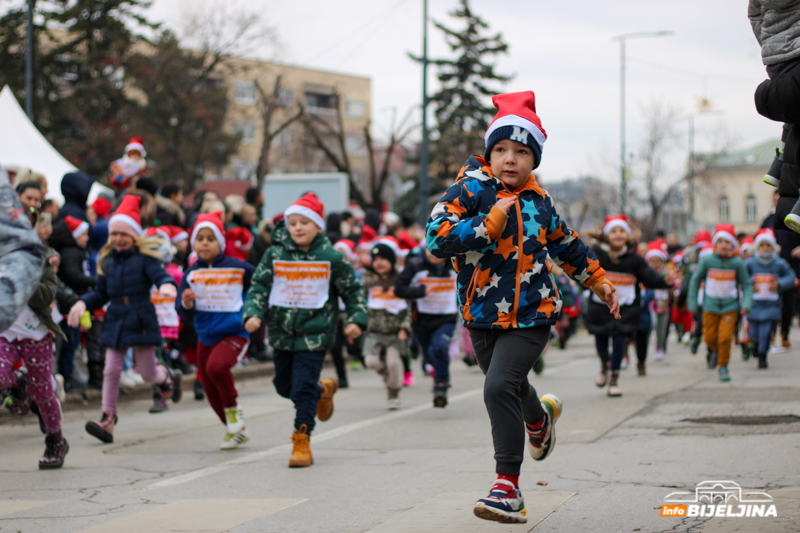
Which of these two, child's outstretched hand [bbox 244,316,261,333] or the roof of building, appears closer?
child's outstretched hand [bbox 244,316,261,333]

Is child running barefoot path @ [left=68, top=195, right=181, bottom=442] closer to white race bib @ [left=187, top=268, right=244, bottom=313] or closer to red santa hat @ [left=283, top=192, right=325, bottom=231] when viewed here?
white race bib @ [left=187, top=268, right=244, bottom=313]

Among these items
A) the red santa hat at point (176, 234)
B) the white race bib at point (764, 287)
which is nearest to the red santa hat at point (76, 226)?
the red santa hat at point (176, 234)

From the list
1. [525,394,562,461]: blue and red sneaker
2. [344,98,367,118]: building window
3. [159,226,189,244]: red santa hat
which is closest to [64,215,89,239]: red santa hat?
[159,226,189,244]: red santa hat

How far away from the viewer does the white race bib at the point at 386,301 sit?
1019cm

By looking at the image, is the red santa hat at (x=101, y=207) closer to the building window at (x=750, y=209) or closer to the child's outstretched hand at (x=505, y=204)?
the child's outstretched hand at (x=505, y=204)

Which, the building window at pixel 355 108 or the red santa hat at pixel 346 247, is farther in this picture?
the building window at pixel 355 108

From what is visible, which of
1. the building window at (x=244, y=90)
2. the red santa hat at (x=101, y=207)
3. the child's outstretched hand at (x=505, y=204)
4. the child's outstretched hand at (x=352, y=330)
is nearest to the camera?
the child's outstretched hand at (x=505, y=204)

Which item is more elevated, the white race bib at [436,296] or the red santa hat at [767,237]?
the red santa hat at [767,237]

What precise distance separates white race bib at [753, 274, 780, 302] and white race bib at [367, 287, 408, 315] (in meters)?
6.59

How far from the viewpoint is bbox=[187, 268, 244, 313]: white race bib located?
780cm

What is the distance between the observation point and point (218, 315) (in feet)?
25.4

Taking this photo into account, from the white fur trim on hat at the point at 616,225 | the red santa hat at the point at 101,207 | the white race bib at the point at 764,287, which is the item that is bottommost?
the white race bib at the point at 764,287

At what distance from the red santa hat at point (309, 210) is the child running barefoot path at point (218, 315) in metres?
1.10

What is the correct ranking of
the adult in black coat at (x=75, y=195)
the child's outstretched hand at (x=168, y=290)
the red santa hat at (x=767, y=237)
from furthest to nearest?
1. the red santa hat at (x=767, y=237)
2. the adult in black coat at (x=75, y=195)
3. the child's outstretched hand at (x=168, y=290)
